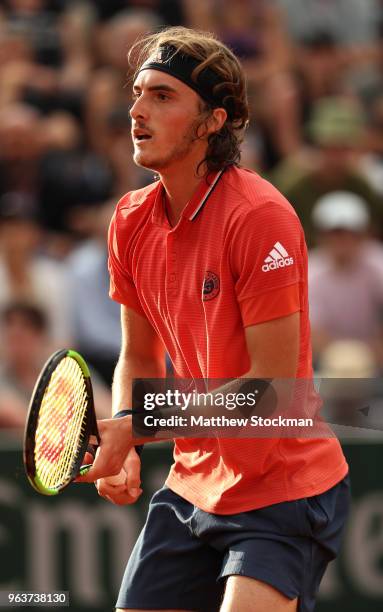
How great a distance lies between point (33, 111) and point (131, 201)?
5.41 m

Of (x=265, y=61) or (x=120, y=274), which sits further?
(x=265, y=61)

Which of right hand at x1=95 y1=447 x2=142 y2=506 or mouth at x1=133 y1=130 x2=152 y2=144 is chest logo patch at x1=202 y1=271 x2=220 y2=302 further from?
right hand at x1=95 y1=447 x2=142 y2=506

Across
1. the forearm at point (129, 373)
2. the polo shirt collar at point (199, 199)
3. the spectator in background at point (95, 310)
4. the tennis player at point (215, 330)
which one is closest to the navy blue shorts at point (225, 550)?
the tennis player at point (215, 330)

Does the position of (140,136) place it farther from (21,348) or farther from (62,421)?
(21,348)

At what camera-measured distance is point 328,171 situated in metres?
8.39

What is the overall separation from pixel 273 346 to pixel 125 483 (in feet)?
2.15

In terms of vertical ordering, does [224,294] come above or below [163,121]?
below

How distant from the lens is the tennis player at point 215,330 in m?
3.52

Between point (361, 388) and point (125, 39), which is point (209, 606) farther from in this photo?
point (125, 39)

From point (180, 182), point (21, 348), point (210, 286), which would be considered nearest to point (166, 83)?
point (180, 182)

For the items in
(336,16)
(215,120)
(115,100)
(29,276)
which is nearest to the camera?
(215,120)

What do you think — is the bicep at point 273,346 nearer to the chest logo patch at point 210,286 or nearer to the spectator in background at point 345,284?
the chest logo patch at point 210,286

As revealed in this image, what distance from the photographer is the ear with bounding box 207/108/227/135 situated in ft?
12.1

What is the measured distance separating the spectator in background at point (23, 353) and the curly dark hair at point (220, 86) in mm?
3375
